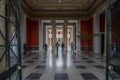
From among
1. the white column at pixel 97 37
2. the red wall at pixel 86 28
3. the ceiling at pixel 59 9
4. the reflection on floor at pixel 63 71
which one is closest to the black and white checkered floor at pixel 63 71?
the reflection on floor at pixel 63 71

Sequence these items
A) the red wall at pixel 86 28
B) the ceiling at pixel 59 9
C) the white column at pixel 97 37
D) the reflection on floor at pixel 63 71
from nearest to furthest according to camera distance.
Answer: the reflection on floor at pixel 63 71 < the ceiling at pixel 59 9 < the white column at pixel 97 37 < the red wall at pixel 86 28

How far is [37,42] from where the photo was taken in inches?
971

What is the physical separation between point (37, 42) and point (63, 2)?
7.37 meters

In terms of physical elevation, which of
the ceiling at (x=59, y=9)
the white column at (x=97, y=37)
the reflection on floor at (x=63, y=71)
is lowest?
the reflection on floor at (x=63, y=71)

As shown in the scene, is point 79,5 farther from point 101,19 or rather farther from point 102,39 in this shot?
point 102,39

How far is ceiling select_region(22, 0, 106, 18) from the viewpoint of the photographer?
2006 centimetres

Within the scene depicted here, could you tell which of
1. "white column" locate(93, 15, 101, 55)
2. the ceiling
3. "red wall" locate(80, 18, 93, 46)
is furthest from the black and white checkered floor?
"red wall" locate(80, 18, 93, 46)

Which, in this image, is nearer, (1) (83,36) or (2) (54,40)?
(1) (83,36)

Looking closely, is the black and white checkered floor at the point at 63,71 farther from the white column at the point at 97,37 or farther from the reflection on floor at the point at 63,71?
the white column at the point at 97,37

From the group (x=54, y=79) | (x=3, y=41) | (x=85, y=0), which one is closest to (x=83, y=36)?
(x=85, y=0)

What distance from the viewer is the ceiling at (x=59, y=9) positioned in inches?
790

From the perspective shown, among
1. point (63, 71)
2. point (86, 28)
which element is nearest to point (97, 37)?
point (86, 28)

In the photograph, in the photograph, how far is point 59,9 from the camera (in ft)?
75.9

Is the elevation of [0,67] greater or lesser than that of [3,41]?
lesser
